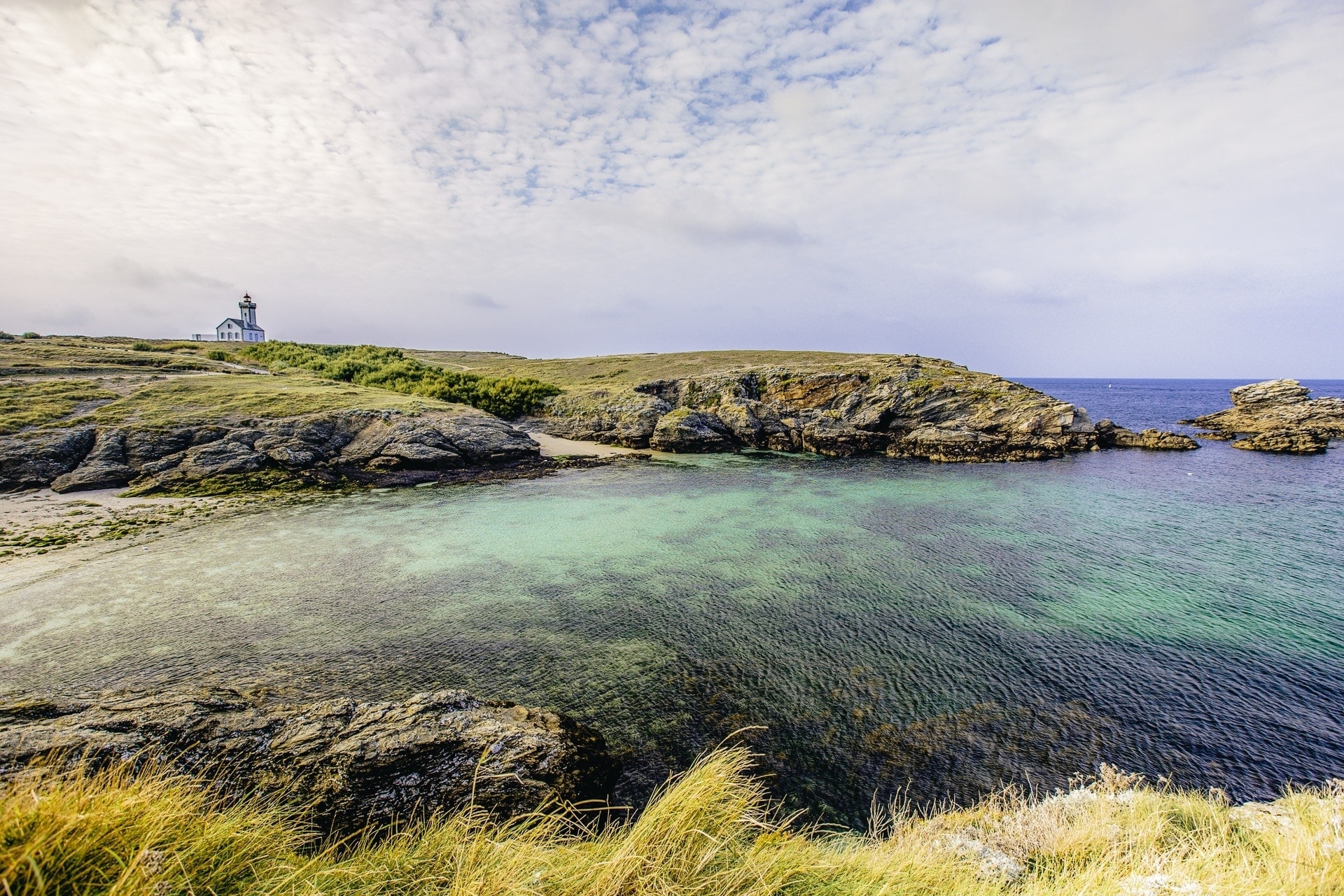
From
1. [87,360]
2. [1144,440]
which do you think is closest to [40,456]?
[87,360]

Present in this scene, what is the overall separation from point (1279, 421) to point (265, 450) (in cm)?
7150

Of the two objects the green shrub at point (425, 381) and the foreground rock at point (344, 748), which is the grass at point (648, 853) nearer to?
the foreground rock at point (344, 748)

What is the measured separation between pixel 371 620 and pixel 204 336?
9680 cm

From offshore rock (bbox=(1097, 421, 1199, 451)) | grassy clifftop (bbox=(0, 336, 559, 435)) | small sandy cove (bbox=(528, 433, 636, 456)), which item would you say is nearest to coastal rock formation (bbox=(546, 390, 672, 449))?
small sandy cove (bbox=(528, 433, 636, 456))

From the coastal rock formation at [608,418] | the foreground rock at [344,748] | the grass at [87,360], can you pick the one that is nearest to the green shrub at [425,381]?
the coastal rock formation at [608,418]

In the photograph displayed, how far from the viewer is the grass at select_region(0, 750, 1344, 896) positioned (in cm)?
262

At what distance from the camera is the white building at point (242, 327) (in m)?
71.1

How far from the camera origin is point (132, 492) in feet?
61.9

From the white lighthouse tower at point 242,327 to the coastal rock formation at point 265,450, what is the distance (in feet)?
202

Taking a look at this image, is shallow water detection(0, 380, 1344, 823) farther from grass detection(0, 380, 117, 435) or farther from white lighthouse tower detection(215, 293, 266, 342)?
white lighthouse tower detection(215, 293, 266, 342)

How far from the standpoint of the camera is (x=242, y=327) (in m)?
71.5

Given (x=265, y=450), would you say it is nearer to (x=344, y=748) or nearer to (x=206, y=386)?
(x=206, y=386)

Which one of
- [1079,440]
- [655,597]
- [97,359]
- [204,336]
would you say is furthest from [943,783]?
[204,336]

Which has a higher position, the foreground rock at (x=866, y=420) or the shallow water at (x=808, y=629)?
the foreground rock at (x=866, y=420)
